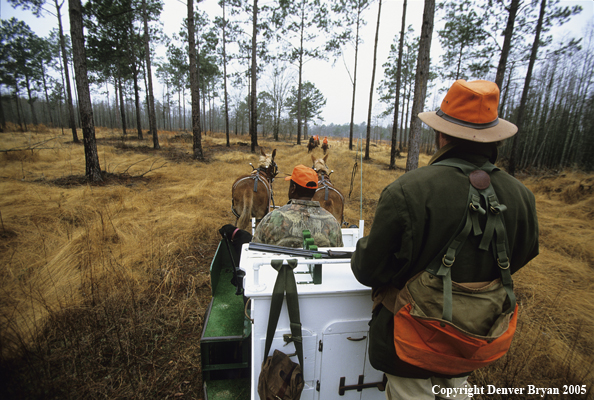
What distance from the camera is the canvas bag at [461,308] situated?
1101mm

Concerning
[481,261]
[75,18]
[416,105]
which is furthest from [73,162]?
[481,261]

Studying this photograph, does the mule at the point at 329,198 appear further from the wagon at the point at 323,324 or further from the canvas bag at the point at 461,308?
the canvas bag at the point at 461,308

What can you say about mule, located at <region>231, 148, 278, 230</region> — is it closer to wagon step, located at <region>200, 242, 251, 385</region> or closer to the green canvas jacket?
wagon step, located at <region>200, 242, 251, 385</region>

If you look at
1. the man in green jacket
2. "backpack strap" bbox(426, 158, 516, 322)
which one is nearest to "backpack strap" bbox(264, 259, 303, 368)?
the man in green jacket

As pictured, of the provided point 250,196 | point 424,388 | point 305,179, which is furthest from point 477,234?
point 250,196

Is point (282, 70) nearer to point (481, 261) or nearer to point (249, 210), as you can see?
point (249, 210)

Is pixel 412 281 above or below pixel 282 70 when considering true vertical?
below

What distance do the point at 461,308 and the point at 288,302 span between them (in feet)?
2.72

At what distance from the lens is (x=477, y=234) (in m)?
1.10

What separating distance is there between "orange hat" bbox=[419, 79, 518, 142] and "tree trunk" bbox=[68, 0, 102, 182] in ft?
31.4

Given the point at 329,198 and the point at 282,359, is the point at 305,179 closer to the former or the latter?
the point at 282,359

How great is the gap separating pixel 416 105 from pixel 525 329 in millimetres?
5519

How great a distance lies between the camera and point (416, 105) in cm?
679

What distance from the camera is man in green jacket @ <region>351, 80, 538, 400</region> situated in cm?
112
